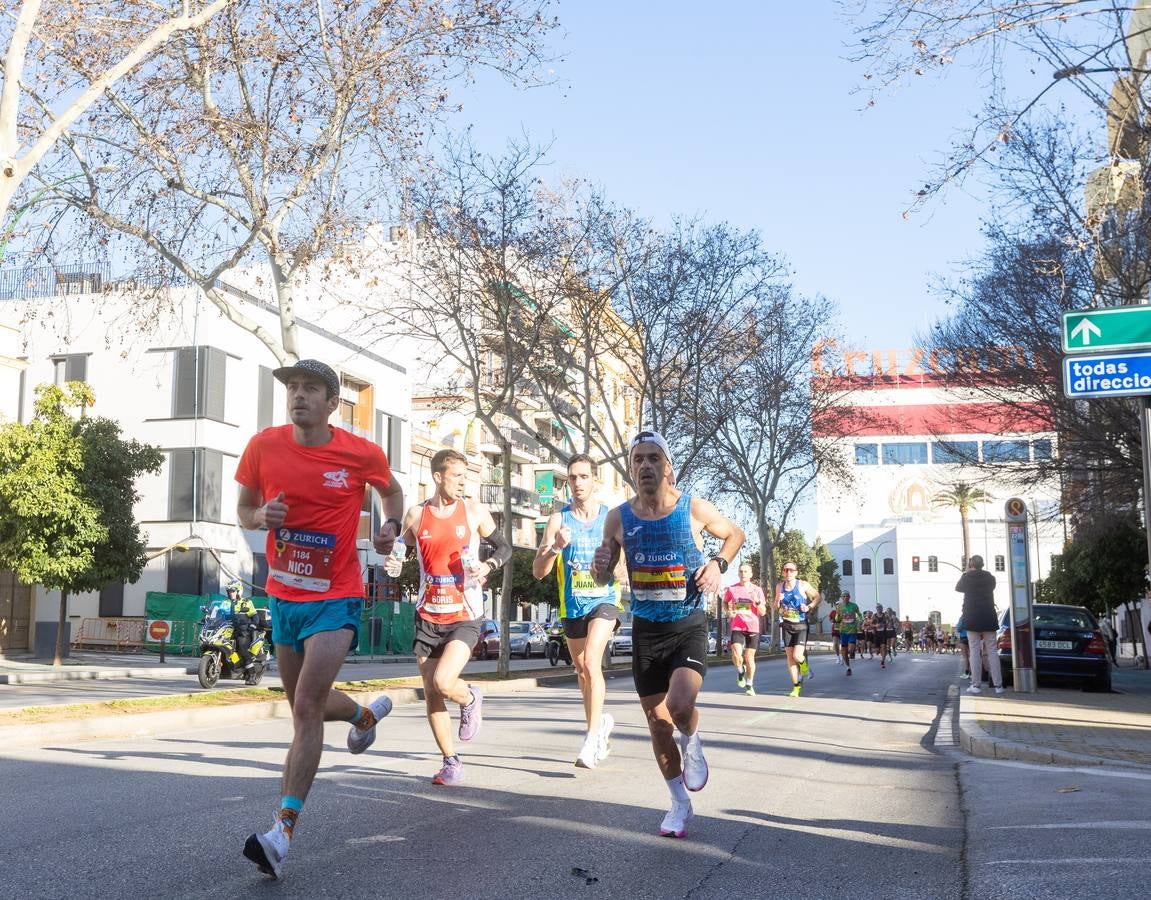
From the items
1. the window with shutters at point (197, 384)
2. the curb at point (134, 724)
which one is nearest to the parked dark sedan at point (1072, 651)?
the curb at point (134, 724)

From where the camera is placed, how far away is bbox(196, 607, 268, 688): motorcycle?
1948 cm

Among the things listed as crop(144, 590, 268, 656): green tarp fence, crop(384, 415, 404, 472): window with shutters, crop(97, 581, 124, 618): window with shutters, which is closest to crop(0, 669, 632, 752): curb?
crop(144, 590, 268, 656): green tarp fence

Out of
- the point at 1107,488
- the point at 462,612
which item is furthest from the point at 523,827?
the point at 1107,488

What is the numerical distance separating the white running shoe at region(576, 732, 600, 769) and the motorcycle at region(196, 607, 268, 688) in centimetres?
1202

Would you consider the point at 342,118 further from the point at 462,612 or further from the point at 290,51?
the point at 462,612

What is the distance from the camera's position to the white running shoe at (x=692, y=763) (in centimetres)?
613

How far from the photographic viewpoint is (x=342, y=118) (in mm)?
17219

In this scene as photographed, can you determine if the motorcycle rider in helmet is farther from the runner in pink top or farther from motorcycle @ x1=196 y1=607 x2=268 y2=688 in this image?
the runner in pink top

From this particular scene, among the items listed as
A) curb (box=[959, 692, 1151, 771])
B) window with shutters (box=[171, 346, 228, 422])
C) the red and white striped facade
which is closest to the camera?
curb (box=[959, 692, 1151, 771])

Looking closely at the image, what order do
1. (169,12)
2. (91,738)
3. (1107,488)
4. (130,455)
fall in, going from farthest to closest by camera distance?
(130,455) < (1107,488) < (169,12) < (91,738)

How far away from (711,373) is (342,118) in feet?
73.7

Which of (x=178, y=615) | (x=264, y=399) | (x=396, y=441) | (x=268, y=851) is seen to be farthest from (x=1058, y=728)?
(x=396, y=441)

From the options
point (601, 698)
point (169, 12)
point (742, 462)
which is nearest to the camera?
point (601, 698)

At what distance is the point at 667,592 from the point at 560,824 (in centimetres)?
123
